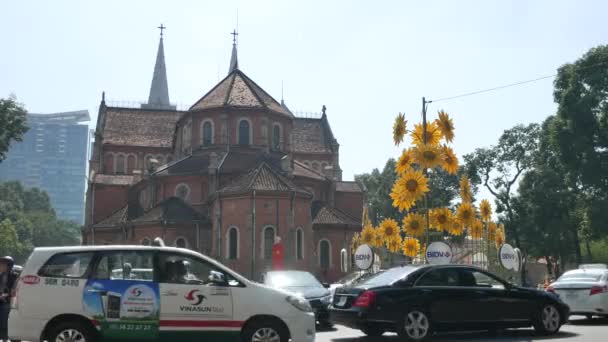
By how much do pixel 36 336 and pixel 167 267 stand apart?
2164 millimetres

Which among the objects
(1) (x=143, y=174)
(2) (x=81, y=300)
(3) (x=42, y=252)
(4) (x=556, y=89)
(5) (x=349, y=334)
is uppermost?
(4) (x=556, y=89)

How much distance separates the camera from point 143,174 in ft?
175

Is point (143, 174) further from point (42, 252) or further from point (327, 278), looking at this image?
point (42, 252)

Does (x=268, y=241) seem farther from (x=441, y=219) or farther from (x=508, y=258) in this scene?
(x=441, y=219)

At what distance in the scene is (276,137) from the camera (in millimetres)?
49969

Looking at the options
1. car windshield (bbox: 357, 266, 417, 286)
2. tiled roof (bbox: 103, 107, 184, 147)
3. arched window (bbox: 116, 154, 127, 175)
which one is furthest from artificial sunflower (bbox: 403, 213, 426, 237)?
tiled roof (bbox: 103, 107, 184, 147)

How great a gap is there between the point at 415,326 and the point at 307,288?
16.9 ft

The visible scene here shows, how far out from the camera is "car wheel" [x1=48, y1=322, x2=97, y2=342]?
396 inches

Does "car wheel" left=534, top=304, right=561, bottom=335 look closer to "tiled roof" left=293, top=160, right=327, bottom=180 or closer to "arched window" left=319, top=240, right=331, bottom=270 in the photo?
"arched window" left=319, top=240, right=331, bottom=270

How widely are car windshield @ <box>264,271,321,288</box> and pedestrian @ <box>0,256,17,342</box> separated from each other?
7.00 m

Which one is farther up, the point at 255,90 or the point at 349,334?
the point at 255,90

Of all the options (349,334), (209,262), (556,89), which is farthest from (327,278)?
(209,262)

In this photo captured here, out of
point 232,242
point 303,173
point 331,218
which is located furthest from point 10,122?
point 331,218

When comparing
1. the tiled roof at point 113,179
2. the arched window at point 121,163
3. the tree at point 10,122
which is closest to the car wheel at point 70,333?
the tree at point 10,122
